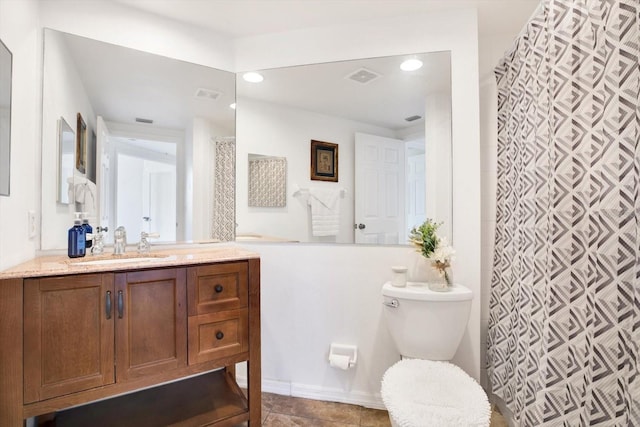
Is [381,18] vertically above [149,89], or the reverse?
[381,18]

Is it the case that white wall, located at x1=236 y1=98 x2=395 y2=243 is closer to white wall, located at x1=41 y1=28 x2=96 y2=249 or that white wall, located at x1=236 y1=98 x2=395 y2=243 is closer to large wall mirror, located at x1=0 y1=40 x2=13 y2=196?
white wall, located at x1=41 y1=28 x2=96 y2=249

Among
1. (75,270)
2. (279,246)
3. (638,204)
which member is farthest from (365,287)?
(75,270)

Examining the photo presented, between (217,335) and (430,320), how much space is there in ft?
3.47

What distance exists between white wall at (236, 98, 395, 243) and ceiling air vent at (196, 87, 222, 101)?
0.16 meters

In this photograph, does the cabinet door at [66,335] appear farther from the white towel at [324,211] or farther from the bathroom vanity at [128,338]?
the white towel at [324,211]

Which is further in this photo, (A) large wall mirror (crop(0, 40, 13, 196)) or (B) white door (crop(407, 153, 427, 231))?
(B) white door (crop(407, 153, 427, 231))

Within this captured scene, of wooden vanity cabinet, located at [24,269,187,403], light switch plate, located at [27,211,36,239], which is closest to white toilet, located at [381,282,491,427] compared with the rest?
wooden vanity cabinet, located at [24,269,187,403]

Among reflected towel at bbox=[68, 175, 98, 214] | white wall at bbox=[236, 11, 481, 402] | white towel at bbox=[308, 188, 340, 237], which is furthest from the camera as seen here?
white towel at bbox=[308, 188, 340, 237]

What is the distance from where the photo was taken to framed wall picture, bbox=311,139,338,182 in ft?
6.47

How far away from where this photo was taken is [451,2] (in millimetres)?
1692

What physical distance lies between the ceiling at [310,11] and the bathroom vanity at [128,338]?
1.41 metres

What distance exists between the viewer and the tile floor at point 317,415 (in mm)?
1691

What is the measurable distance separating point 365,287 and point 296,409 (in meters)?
0.83

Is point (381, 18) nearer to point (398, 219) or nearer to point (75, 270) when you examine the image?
point (398, 219)
